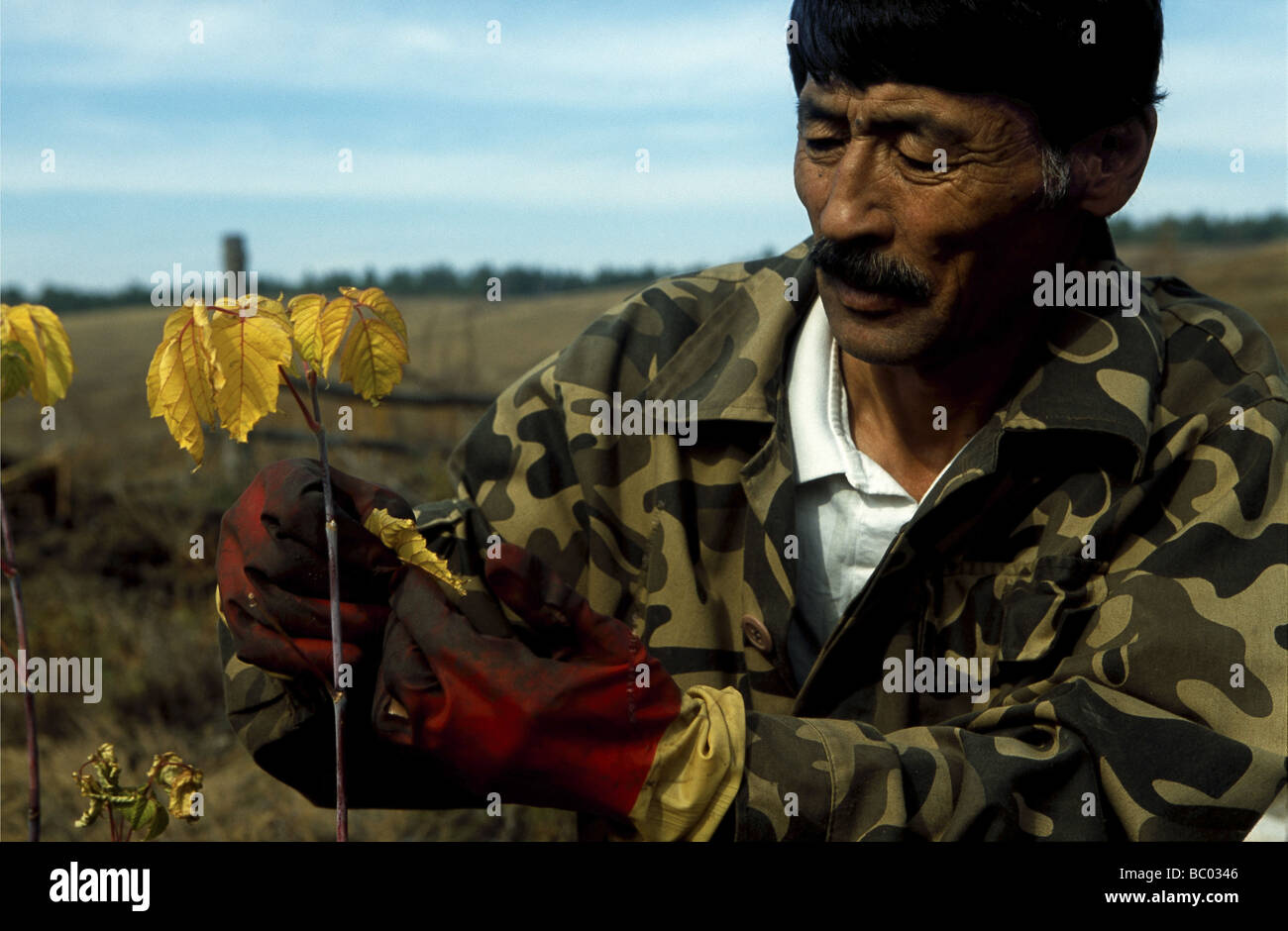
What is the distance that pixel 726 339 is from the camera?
2229mm

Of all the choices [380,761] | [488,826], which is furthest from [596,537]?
[488,826]

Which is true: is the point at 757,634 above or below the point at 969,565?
below

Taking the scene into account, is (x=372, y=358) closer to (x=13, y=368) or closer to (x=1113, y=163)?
(x=13, y=368)

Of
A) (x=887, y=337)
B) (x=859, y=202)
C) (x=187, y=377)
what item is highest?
(x=859, y=202)

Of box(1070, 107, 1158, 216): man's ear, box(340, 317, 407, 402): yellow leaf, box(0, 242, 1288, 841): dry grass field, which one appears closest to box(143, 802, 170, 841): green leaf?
box(340, 317, 407, 402): yellow leaf

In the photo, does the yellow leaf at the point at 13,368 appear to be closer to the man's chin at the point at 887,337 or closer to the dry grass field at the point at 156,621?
the dry grass field at the point at 156,621

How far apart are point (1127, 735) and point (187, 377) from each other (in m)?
1.32

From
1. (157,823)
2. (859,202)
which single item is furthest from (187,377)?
(859,202)

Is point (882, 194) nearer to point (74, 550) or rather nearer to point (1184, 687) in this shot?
point (1184, 687)

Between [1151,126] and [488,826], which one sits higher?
[1151,126]

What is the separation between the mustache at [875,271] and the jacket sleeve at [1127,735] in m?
0.55

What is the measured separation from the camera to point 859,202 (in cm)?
183

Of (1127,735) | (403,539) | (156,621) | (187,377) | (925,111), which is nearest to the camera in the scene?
(187,377)

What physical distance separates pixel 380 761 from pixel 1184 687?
3.85 ft
